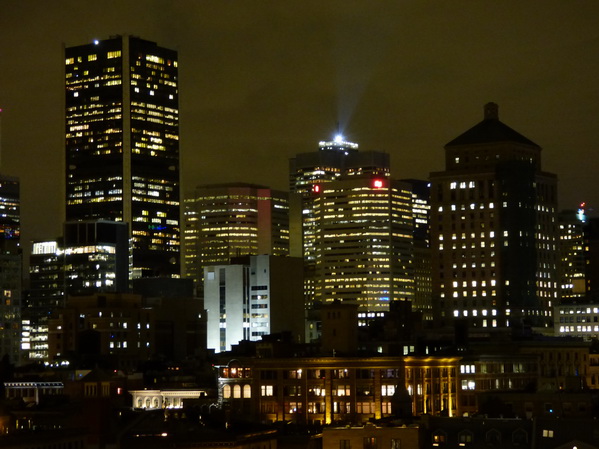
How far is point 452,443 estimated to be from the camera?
152375mm

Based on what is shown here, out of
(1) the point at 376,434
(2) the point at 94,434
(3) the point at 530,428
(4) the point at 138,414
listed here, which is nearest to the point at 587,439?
(3) the point at 530,428

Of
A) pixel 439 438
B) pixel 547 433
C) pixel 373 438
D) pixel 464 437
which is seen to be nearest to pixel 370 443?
pixel 373 438

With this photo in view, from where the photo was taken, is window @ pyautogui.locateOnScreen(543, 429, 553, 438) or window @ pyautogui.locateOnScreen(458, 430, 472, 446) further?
window @ pyautogui.locateOnScreen(458, 430, 472, 446)

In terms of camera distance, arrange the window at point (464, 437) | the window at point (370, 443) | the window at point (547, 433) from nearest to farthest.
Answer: the window at point (547, 433)
the window at point (370, 443)
the window at point (464, 437)

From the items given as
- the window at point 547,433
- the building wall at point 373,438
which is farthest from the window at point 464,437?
the window at point 547,433

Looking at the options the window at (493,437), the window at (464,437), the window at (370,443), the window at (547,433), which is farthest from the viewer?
the window at (464,437)

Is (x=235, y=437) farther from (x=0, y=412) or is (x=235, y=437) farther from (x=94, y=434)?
(x=0, y=412)

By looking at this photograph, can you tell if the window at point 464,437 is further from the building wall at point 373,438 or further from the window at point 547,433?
the window at point 547,433

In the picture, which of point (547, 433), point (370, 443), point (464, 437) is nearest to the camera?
point (547, 433)

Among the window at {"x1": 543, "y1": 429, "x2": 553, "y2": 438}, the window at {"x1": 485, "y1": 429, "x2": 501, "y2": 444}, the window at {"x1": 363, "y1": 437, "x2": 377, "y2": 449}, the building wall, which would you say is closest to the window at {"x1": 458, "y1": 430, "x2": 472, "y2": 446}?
the window at {"x1": 485, "y1": 429, "x2": 501, "y2": 444}

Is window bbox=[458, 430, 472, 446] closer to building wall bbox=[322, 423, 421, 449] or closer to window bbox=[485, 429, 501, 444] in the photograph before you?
window bbox=[485, 429, 501, 444]

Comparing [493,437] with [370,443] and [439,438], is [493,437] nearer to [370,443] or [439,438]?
[439,438]

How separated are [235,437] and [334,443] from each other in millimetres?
11014

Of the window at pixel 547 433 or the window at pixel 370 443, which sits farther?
the window at pixel 370 443
